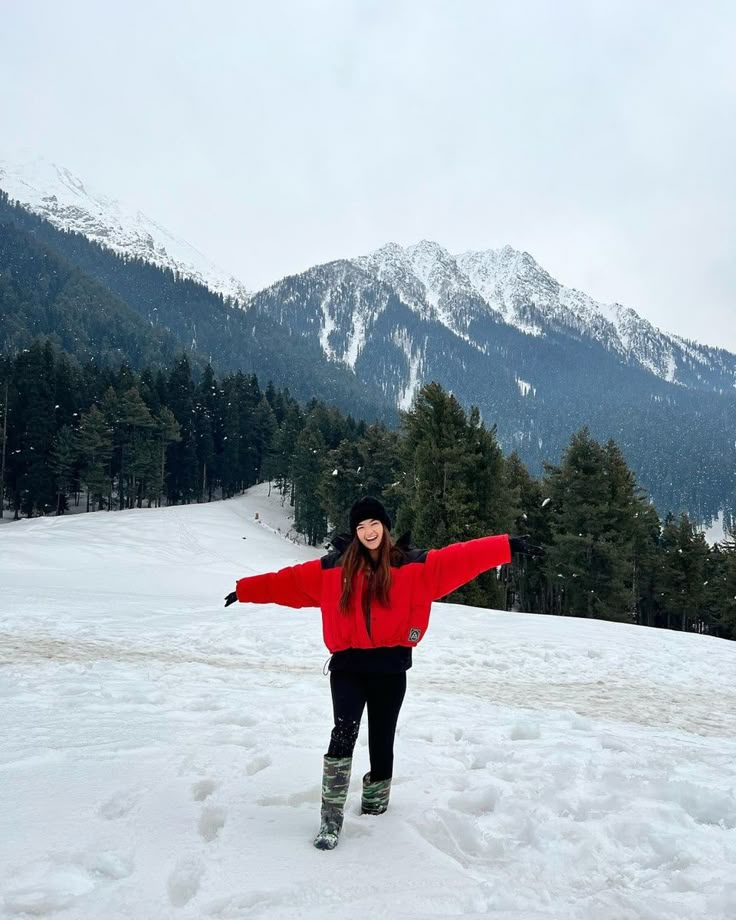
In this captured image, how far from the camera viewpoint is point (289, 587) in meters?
4.19

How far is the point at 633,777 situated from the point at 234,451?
234 ft

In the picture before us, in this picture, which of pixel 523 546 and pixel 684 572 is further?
pixel 684 572

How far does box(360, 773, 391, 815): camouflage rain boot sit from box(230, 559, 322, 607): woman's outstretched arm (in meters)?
1.30

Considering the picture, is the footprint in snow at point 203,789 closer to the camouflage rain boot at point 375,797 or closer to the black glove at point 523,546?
the camouflage rain boot at point 375,797

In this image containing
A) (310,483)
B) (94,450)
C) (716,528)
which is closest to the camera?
(94,450)

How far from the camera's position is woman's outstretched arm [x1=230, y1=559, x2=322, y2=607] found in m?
4.12

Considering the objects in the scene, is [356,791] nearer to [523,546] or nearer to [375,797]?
[375,797]

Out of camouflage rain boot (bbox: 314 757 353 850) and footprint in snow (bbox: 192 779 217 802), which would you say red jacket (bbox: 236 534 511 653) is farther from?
footprint in snow (bbox: 192 779 217 802)

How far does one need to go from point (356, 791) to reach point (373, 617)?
1599 mm

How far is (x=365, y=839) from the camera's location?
358 centimetres

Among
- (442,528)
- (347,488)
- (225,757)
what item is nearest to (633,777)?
(225,757)

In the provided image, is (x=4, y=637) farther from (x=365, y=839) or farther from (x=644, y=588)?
(x=644, y=588)

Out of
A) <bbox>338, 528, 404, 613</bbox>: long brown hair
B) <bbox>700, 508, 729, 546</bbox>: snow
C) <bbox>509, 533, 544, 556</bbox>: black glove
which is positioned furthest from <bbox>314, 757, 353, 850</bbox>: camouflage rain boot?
<bbox>700, 508, 729, 546</bbox>: snow

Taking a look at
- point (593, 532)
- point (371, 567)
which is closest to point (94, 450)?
point (593, 532)
